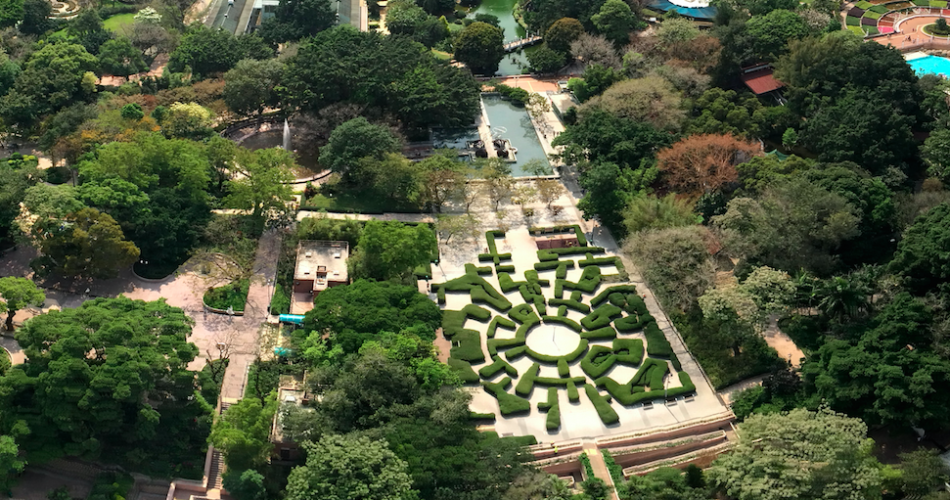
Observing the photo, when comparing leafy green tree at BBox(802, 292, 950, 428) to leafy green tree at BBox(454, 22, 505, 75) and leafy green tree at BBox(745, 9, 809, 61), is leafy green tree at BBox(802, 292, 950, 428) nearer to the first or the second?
leafy green tree at BBox(745, 9, 809, 61)

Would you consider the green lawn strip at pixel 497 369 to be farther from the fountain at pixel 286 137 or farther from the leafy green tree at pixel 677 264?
the fountain at pixel 286 137

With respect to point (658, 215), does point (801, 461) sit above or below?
above

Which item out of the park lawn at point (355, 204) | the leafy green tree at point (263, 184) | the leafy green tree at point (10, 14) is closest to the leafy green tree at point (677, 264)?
the park lawn at point (355, 204)

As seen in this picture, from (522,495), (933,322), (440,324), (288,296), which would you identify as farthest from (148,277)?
(933,322)

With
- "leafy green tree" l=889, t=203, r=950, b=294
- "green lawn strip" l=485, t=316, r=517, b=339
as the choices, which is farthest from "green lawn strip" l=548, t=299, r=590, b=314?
"leafy green tree" l=889, t=203, r=950, b=294

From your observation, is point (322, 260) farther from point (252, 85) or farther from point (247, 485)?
point (252, 85)

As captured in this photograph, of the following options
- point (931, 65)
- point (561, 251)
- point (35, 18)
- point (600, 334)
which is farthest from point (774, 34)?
point (35, 18)

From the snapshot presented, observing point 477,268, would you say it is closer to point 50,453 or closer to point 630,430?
point 630,430
